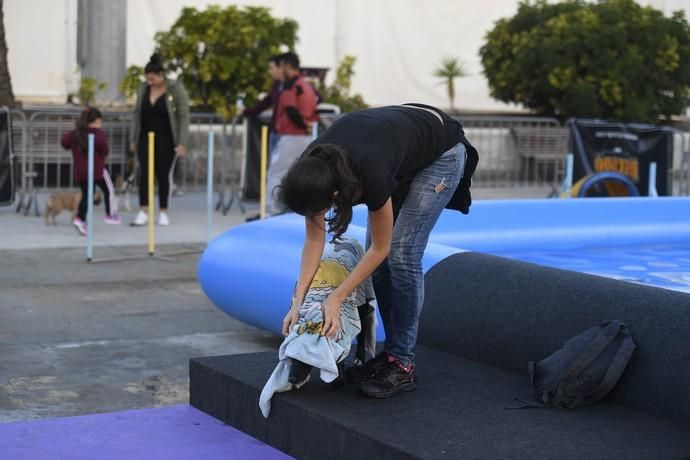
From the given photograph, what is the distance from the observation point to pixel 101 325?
746 cm

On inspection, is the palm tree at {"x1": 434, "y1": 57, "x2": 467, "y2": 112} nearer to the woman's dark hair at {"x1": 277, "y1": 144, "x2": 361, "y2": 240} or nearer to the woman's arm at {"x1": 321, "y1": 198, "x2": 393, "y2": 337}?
the woman's arm at {"x1": 321, "y1": 198, "x2": 393, "y2": 337}

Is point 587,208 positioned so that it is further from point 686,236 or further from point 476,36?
point 476,36

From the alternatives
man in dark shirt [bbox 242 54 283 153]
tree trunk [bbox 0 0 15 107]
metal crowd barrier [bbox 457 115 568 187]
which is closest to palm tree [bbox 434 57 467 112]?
metal crowd barrier [bbox 457 115 568 187]

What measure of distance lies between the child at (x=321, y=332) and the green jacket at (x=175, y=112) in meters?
7.08

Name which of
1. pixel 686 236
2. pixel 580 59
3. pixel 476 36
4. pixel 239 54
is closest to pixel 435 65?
pixel 476 36

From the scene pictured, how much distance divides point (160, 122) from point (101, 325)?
463 cm


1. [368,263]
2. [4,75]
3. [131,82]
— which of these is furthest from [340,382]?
[131,82]

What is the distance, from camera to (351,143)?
4281mm

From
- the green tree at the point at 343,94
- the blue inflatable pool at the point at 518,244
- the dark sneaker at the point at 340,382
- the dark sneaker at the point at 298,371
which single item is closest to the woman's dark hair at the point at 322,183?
the dark sneaker at the point at 298,371

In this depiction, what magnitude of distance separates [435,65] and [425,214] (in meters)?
17.9

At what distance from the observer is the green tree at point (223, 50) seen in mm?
15992

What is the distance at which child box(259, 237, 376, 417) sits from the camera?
15.0 feet

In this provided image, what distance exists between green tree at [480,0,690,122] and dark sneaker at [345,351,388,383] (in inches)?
538

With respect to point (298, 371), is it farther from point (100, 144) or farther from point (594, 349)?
point (100, 144)
